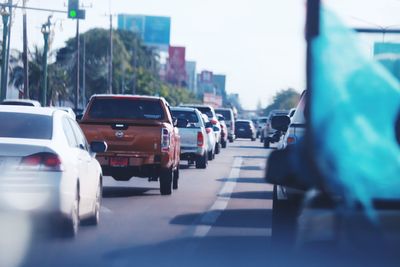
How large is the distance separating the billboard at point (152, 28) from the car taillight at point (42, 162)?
105752 mm

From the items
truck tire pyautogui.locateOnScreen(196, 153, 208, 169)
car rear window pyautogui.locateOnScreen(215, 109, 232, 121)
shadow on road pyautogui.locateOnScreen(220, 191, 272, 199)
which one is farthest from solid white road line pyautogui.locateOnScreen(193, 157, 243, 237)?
car rear window pyautogui.locateOnScreen(215, 109, 232, 121)

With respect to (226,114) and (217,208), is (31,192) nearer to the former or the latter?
(217,208)

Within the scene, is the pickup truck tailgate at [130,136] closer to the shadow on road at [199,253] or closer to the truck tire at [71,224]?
the shadow on road at [199,253]

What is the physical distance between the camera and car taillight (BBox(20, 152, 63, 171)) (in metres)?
11.0

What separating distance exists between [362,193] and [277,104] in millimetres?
136017

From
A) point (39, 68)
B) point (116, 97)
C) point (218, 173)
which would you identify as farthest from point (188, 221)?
point (39, 68)

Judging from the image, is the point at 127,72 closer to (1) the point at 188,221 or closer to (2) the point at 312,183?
(1) the point at 188,221

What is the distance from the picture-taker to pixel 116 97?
19422mm

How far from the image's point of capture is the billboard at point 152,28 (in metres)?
119

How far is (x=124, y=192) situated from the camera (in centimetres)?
1989

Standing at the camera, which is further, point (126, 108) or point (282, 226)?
point (126, 108)

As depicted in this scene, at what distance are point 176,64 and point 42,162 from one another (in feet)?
487

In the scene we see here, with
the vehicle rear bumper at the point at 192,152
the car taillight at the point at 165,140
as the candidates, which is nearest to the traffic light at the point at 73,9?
the vehicle rear bumper at the point at 192,152

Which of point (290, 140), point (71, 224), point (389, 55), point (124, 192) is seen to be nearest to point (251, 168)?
point (124, 192)
